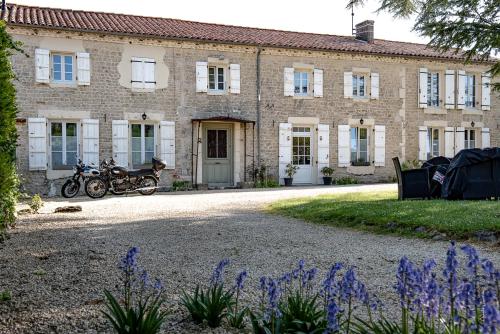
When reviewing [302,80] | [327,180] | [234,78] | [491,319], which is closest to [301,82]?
[302,80]

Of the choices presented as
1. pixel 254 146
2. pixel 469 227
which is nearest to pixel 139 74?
pixel 254 146

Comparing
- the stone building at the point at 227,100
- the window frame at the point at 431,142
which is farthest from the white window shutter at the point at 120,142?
the window frame at the point at 431,142

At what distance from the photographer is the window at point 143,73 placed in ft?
51.9

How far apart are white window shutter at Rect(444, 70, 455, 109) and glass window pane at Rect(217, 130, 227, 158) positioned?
900 centimetres

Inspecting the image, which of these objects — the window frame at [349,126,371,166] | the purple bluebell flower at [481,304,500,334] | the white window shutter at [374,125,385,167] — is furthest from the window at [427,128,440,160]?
the purple bluebell flower at [481,304,500,334]

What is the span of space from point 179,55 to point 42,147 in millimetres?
5050

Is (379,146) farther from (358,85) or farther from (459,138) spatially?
(459,138)

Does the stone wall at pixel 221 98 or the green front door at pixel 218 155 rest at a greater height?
the stone wall at pixel 221 98

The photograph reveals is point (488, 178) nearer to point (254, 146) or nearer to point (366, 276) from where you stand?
point (366, 276)

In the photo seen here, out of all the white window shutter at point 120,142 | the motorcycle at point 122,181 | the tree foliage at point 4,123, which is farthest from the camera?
the white window shutter at point 120,142

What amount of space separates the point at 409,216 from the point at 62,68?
11609mm

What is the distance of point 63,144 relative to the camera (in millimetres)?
15055

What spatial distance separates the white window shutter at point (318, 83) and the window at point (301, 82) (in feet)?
1.05

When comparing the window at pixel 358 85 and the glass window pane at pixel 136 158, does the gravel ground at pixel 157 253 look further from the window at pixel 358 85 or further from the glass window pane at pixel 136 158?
the window at pixel 358 85
